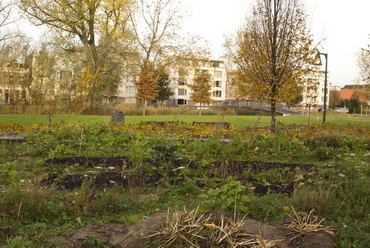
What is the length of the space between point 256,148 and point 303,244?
4341 millimetres

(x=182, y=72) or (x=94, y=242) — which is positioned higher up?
(x=182, y=72)

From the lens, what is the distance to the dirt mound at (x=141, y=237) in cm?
289

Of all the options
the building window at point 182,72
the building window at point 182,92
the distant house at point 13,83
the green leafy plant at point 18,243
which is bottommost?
the green leafy plant at point 18,243

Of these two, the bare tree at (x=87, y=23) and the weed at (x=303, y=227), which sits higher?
the bare tree at (x=87, y=23)

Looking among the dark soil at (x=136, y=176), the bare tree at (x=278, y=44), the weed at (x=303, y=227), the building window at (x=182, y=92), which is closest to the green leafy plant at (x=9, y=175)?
the dark soil at (x=136, y=176)

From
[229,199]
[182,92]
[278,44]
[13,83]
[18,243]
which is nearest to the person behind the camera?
[18,243]

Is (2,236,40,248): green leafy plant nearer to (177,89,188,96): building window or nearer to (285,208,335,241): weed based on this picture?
(285,208,335,241): weed

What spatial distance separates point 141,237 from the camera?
2.86 metres

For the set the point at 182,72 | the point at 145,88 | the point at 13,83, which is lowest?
the point at 13,83

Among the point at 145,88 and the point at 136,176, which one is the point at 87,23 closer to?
the point at 145,88

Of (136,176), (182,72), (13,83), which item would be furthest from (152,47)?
(136,176)

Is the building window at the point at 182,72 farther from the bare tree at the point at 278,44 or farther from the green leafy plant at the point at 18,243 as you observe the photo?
the green leafy plant at the point at 18,243

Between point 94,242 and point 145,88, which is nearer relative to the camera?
point 94,242

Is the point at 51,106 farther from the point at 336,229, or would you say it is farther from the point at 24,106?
the point at 336,229
